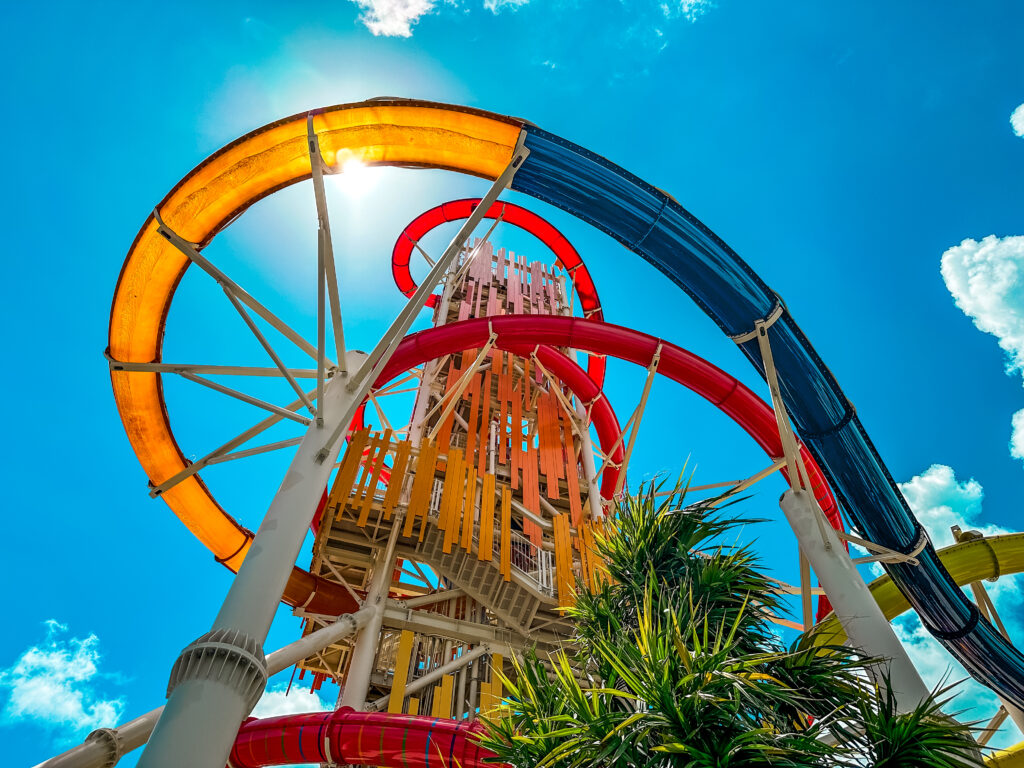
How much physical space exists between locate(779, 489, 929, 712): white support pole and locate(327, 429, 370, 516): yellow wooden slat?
7.26 m

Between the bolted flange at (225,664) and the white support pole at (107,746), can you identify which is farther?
the white support pole at (107,746)

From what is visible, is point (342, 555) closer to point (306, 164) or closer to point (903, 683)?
point (306, 164)

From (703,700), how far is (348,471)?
8877mm

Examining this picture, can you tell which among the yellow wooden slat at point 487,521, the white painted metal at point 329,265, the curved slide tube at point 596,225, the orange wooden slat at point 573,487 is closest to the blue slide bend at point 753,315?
the curved slide tube at point 596,225

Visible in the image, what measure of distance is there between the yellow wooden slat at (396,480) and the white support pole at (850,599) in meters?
6.26

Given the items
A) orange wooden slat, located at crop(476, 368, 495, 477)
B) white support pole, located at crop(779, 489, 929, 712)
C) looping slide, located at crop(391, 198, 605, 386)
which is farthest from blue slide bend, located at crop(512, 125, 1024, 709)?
looping slide, located at crop(391, 198, 605, 386)

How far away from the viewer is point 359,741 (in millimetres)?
7176

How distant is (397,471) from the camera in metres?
11.1

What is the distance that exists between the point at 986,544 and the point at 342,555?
11.2m

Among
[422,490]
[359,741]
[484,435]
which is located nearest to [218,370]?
[359,741]

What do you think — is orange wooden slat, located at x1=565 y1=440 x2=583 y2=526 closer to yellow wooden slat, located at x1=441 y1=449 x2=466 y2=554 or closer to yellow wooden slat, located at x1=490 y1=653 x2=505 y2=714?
yellow wooden slat, located at x1=441 y1=449 x2=466 y2=554

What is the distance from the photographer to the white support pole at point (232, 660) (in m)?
3.28

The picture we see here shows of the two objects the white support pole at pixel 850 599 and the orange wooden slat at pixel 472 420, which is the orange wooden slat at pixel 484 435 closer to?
the orange wooden slat at pixel 472 420

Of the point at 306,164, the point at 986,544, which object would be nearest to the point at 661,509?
the point at 306,164
